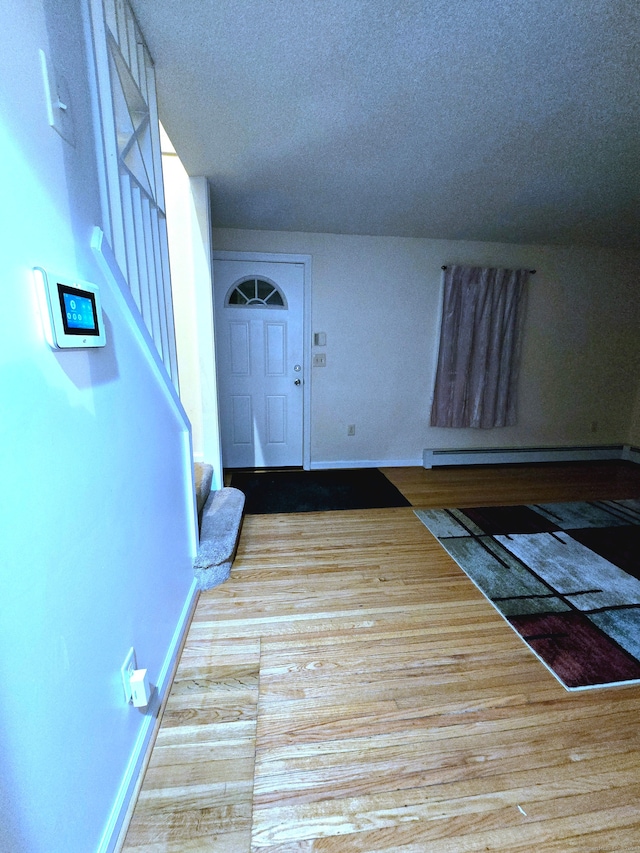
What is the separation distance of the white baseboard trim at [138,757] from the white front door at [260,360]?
205cm

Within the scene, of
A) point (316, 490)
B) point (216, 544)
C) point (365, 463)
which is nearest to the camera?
point (216, 544)

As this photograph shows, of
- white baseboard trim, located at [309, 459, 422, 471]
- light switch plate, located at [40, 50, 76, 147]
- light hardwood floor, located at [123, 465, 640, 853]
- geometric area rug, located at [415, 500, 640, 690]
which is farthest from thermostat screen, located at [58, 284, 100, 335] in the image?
white baseboard trim, located at [309, 459, 422, 471]

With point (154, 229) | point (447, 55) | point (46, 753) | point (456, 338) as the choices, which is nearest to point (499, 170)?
point (447, 55)

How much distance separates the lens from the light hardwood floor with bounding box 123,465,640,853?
874 mm

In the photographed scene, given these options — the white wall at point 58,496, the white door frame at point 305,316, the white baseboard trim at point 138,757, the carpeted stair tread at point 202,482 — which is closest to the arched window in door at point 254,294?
the white door frame at point 305,316

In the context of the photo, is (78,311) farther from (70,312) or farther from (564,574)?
(564,574)

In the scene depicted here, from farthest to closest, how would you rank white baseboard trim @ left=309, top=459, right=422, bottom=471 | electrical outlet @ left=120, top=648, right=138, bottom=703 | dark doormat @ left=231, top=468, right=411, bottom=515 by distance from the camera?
1. white baseboard trim @ left=309, top=459, right=422, bottom=471
2. dark doormat @ left=231, top=468, right=411, bottom=515
3. electrical outlet @ left=120, top=648, right=138, bottom=703

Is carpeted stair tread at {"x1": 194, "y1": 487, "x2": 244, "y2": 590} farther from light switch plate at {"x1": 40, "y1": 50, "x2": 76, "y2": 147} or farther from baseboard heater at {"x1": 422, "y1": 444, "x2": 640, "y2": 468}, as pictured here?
baseboard heater at {"x1": 422, "y1": 444, "x2": 640, "y2": 468}

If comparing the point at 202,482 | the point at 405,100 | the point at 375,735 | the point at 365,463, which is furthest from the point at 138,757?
the point at 365,463

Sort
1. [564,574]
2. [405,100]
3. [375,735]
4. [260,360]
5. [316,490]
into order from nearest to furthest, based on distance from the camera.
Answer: [375,735]
[405,100]
[564,574]
[316,490]
[260,360]

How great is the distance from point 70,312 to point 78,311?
1.2 inches

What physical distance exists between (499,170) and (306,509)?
2448 mm

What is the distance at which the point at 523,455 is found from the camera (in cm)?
378

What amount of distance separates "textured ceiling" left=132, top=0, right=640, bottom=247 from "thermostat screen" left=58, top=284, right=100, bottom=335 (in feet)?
3.32
